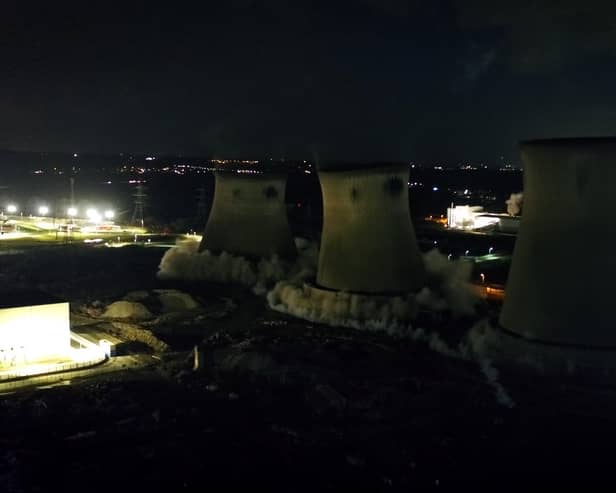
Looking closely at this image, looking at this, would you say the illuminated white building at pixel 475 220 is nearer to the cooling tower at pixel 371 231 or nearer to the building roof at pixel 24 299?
the cooling tower at pixel 371 231

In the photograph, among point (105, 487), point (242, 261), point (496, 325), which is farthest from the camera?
point (242, 261)

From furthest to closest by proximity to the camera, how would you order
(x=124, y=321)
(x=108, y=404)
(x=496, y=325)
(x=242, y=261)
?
1. (x=242, y=261)
2. (x=124, y=321)
3. (x=496, y=325)
4. (x=108, y=404)

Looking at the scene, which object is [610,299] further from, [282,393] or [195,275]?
[195,275]

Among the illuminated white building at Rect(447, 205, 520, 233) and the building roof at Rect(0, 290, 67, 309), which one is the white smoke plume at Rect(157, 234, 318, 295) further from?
the illuminated white building at Rect(447, 205, 520, 233)

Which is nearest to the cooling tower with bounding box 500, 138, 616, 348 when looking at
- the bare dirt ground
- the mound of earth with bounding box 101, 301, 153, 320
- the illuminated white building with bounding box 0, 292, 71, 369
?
the bare dirt ground

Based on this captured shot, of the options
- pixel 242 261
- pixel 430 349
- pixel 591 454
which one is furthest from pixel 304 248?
pixel 591 454

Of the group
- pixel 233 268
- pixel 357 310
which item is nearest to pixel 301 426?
pixel 357 310

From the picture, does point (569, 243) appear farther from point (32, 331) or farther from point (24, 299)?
point (24, 299)
